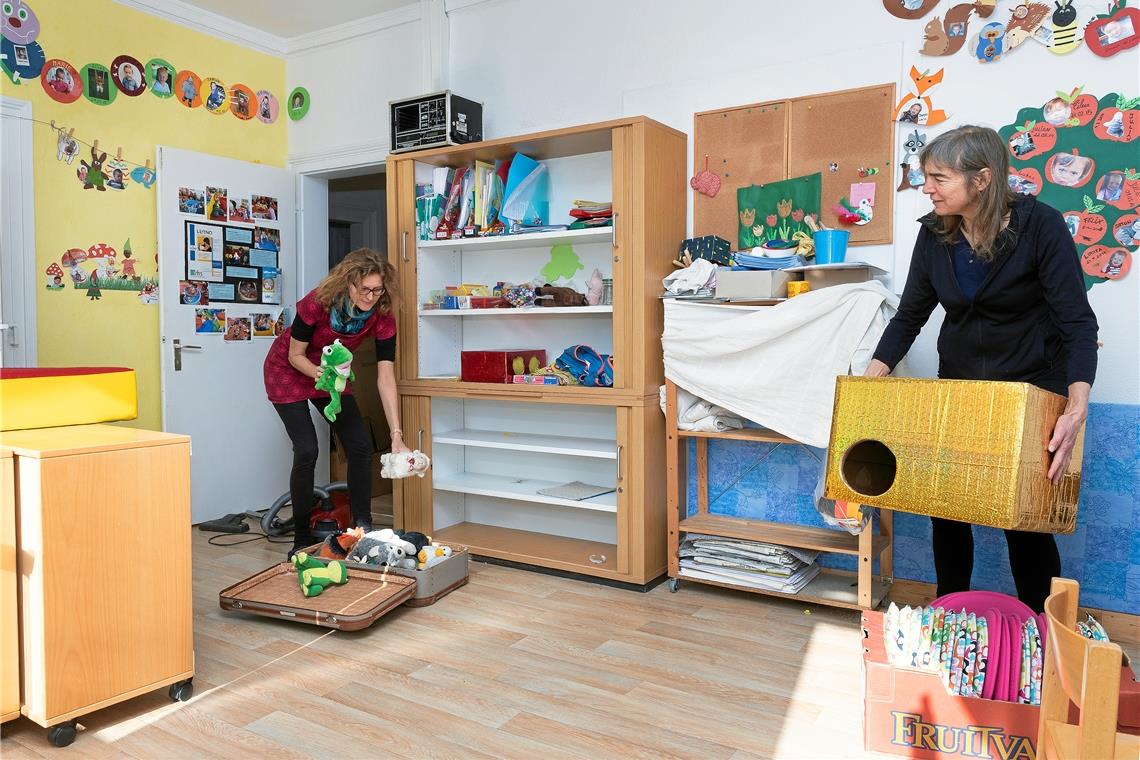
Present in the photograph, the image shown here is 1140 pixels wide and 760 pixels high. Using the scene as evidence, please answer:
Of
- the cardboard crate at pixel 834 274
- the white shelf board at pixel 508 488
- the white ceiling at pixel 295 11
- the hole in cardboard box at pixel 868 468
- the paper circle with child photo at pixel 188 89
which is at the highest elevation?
the white ceiling at pixel 295 11

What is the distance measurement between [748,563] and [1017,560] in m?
0.99

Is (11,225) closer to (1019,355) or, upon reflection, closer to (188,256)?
Result: (188,256)

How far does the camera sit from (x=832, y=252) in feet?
9.35

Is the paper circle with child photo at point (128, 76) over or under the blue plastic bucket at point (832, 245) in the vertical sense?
over

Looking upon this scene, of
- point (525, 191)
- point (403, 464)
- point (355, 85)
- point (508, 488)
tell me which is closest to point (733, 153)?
point (525, 191)

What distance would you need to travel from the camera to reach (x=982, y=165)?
1.91 m

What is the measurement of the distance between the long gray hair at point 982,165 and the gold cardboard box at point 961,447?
18.6 inches

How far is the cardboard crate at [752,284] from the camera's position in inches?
114

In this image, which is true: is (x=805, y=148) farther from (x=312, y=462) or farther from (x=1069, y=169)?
(x=312, y=462)

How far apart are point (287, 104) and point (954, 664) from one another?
440 cm

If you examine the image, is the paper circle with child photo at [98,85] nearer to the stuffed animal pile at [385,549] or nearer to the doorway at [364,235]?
the doorway at [364,235]

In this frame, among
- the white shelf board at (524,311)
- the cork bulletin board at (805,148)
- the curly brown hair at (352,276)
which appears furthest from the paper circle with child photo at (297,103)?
the cork bulletin board at (805,148)

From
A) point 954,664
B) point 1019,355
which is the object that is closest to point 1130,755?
point 954,664

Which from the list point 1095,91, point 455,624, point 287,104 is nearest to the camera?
point 1095,91
